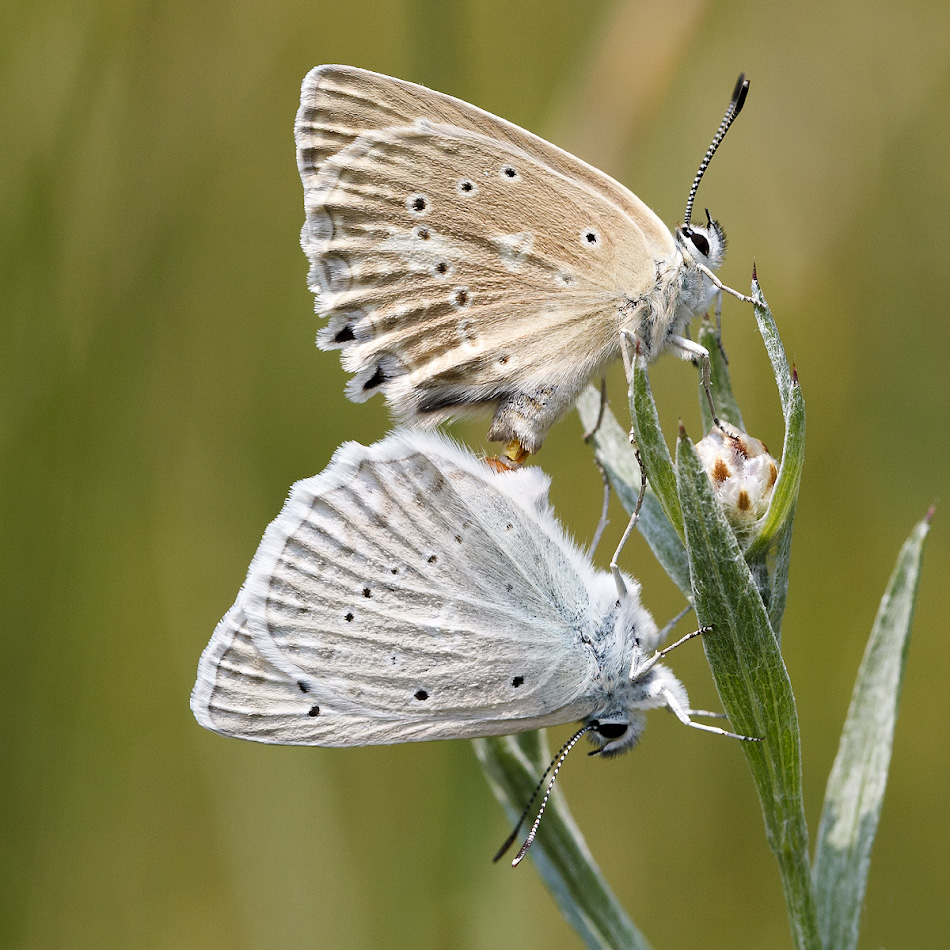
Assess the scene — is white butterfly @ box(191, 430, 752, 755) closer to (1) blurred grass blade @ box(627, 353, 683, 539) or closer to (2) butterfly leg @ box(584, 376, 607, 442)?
(2) butterfly leg @ box(584, 376, 607, 442)

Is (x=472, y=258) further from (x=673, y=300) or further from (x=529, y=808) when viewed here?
(x=529, y=808)

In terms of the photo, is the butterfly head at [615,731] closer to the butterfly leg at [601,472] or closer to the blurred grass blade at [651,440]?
the butterfly leg at [601,472]

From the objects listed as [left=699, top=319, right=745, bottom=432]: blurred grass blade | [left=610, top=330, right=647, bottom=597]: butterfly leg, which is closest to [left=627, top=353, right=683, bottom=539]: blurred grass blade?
[left=610, top=330, right=647, bottom=597]: butterfly leg

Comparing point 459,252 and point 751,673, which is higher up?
point 459,252

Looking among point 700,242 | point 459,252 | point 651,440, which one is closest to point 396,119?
point 459,252

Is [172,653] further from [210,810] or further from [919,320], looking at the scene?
[919,320]

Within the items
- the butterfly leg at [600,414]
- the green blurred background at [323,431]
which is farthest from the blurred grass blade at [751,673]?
the green blurred background at [323,431]
